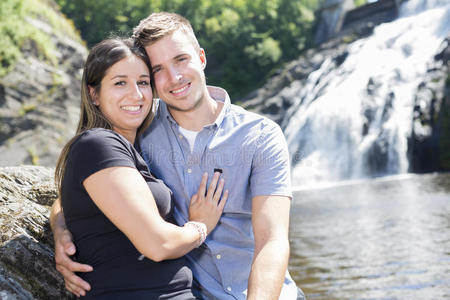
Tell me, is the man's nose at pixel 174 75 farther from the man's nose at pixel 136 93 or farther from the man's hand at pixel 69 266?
the man's hand at pixel 69 266

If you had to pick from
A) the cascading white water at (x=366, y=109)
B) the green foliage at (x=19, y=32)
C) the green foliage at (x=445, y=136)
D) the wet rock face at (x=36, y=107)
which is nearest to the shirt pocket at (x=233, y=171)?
the wet rock face at (x=36, y=107)

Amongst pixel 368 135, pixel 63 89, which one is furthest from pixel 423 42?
pixel 63 89

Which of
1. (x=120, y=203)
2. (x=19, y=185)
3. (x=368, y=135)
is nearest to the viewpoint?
(x=120, y=203)

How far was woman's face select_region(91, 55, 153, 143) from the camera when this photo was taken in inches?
108

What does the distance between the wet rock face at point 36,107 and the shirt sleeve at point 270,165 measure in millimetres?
14021

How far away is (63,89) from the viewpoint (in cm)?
1750

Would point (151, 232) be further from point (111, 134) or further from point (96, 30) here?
point (96, 30)

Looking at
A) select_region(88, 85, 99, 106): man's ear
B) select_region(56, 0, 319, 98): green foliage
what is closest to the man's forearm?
select_region(88, 85, 99, 106): man's ear

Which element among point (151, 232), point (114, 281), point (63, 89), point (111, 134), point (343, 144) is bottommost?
point (343, 144)

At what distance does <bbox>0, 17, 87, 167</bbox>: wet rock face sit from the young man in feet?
44.9

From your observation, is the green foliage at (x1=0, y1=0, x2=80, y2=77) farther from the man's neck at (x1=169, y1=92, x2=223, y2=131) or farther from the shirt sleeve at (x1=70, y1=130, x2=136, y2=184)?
the shirt sleeve at (x1=70, y1=130, x2=136, y2=184)

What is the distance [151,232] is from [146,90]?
0.95m

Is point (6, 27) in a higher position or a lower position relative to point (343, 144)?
higher

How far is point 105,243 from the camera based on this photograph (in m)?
2.28
